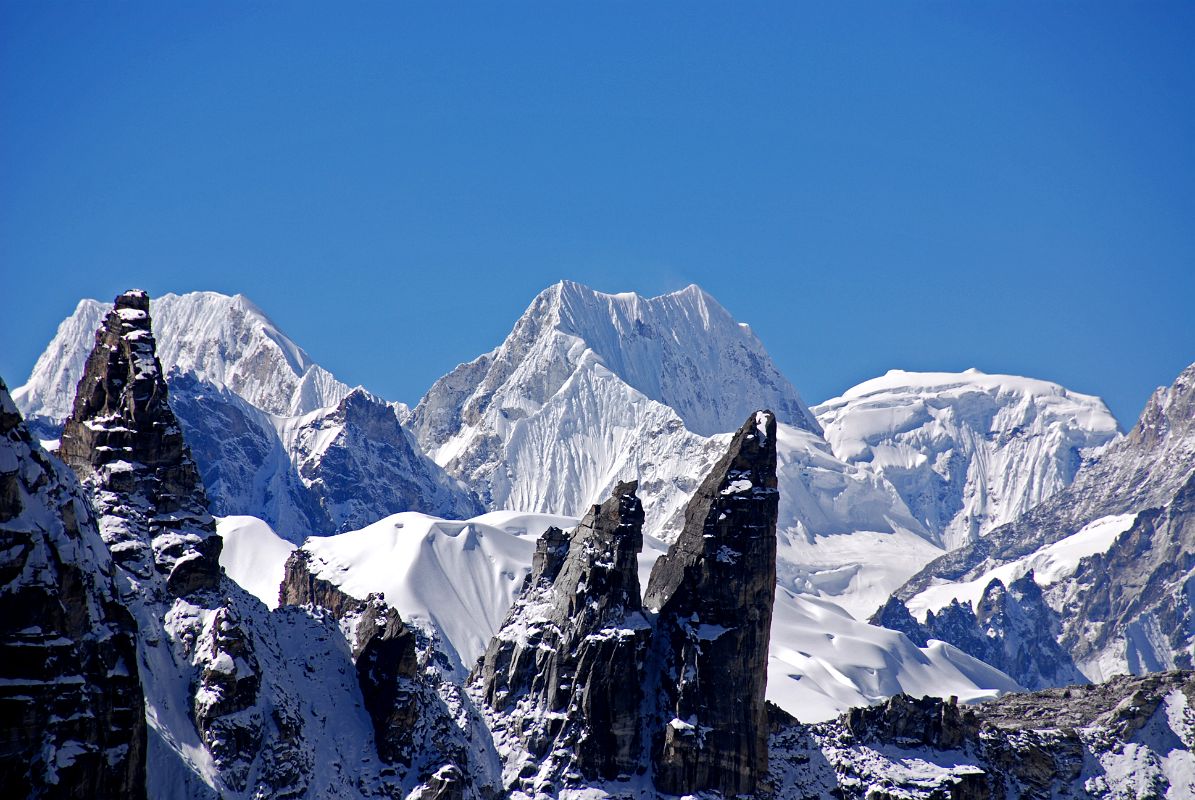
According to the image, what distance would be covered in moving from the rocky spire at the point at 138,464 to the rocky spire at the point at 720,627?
49.7 metres

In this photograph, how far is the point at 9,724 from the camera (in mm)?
77750

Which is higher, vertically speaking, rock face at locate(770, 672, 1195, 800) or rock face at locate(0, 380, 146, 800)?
rock face at locate(770, 672, 1195, 800)

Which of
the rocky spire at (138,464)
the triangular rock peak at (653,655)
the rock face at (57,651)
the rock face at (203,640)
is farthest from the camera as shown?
the triangular rock peak at (653,655)

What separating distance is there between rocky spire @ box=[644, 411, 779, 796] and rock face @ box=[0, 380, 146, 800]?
9210 centimetres

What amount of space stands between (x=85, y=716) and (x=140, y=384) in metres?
77.1

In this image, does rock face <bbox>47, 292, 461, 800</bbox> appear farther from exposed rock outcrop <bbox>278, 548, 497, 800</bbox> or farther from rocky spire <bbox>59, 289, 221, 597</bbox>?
exposed rock outcrop <bbox>278, 548, 497, 800</bbox>

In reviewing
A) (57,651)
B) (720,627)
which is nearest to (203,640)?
(720,627)

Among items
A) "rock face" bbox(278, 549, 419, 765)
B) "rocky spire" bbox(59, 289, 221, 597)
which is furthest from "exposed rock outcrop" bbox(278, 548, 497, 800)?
"rocky spire" bbox(59, 289, 221, 597)

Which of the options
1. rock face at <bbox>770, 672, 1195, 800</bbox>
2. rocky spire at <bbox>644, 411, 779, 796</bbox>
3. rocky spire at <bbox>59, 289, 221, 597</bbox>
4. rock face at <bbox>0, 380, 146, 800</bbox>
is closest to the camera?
rock face at <bbox>0, 380, 146, 800</bbox>

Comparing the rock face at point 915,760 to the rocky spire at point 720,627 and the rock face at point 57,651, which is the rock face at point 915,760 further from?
the rock face at point 57,651

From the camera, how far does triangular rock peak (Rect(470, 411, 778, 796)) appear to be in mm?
173125

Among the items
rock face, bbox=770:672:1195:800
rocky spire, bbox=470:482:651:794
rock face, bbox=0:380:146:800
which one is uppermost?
rocky spire, bbox=470:482:651:794

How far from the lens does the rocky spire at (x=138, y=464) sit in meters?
148

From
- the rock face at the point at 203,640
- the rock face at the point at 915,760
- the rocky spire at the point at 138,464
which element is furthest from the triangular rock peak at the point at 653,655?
the rocky spire at the point at 138,464
